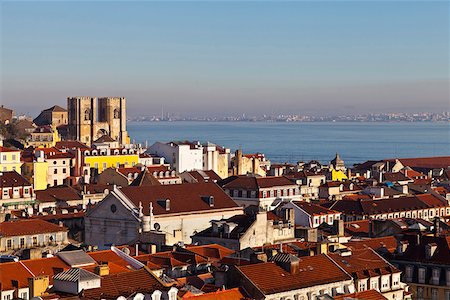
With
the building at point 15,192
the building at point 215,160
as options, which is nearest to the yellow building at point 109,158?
the building at point 215,160

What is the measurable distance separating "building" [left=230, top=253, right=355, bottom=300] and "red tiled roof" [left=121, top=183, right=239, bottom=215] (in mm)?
18080

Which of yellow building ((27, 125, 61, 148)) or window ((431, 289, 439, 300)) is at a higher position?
yellow building ((27, 125, 61, 148))

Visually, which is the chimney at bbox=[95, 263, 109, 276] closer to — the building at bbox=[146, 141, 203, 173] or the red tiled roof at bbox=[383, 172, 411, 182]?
the building at bbox=[146, 141, 203, 173]

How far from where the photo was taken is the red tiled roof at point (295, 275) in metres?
33.2

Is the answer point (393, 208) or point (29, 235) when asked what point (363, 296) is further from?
point (393, 208)

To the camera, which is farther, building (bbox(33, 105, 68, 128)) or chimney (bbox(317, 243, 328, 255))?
building (bbox(33, 105, 68, 128))

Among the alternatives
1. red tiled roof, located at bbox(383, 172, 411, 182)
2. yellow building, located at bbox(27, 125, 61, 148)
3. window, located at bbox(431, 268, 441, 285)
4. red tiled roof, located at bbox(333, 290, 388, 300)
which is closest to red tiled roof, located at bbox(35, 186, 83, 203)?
yellow building, located at bbox(27, 125, 61, 148)

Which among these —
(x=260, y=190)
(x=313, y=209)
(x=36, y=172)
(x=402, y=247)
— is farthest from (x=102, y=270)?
(x=36, y=172)

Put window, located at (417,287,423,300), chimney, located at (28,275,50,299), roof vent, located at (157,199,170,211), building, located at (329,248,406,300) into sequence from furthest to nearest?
roof vent, located at (157,199,170,211) < window, located at (417,287,423,300) < building, located at (329,248,406,300) < chimney, located at (28,275,50,299)

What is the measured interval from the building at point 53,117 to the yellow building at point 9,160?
57278mm

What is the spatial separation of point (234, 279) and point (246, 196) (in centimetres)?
3556

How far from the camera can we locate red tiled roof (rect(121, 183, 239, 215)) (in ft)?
178

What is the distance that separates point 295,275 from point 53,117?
4504 inches

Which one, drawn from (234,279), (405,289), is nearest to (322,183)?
(405,289)
